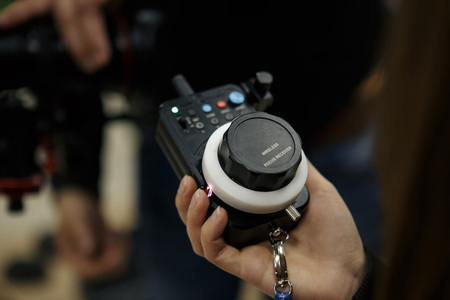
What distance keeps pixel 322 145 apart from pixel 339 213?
298 millimetres

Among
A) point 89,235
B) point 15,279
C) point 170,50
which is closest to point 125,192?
point 89,235

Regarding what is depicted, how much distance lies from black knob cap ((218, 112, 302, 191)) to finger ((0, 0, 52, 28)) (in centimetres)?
37

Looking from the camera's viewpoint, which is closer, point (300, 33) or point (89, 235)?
point (300, 33)

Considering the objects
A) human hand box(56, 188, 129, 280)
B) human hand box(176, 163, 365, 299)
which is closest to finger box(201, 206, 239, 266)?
human hand box(176, 163, 365, 299)

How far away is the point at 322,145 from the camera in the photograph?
31.1 inches

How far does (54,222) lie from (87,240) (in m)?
0.18

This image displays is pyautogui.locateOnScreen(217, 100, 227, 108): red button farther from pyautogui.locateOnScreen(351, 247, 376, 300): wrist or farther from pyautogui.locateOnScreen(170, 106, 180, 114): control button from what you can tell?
pyautogui.locateOnScreen(351, 247, 376, 300): wrist

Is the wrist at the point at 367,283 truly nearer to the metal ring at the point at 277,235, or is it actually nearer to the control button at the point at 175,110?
the metal ring at the point at 277,235

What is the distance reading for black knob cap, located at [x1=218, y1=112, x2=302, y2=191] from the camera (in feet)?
1.33

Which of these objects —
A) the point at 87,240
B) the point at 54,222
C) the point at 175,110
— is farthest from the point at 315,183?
the point at 54,222

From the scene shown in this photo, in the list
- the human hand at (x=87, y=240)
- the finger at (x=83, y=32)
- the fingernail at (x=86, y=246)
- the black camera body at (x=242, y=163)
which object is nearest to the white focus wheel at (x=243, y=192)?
the black camera body at (x=242, y=163)

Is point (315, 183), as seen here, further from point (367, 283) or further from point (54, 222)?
point (54, 222)

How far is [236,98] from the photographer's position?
1.71 feet

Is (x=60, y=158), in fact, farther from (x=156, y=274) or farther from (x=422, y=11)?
(x=422, y=11)
